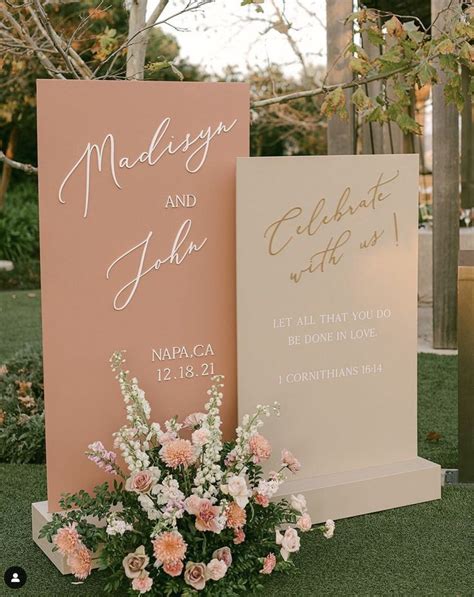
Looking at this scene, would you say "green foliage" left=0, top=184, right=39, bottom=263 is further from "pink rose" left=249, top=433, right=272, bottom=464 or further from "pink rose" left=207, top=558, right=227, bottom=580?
"pink rose" left=207, top=558, right=227, bottom=580

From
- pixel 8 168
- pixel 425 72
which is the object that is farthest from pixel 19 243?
pixel 425 72

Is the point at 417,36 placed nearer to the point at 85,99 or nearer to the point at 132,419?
the point at 85,99

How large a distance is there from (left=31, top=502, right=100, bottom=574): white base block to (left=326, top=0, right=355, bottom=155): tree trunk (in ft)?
14.2

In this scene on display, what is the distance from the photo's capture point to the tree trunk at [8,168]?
54.5 feet

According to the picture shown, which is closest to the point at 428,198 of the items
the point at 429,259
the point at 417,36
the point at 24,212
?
the point at 429,259

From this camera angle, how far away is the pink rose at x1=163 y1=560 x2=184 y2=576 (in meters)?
3.00

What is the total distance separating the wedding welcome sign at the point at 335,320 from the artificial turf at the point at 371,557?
6.1 inches

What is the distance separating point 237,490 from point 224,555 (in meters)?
0.23

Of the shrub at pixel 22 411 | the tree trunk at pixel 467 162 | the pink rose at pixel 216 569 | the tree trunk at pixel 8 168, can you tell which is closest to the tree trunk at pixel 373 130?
the tree trunk at pixel 467 162

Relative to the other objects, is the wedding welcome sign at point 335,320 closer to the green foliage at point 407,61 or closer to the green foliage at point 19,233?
the green foliage at point 407,61

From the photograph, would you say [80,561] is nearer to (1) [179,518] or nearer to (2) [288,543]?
(1) [179,518]

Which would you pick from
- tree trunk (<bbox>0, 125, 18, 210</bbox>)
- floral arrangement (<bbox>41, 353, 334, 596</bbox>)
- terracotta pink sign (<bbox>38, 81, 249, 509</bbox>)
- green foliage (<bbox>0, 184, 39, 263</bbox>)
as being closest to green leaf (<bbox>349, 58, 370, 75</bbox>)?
terracotta pink sign (<bbox>38, 81, 249, 509</bbox>)

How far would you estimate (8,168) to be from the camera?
16.6 metres

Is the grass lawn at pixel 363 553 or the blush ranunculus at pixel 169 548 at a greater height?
the blush ranunculus at pixel 169 548
